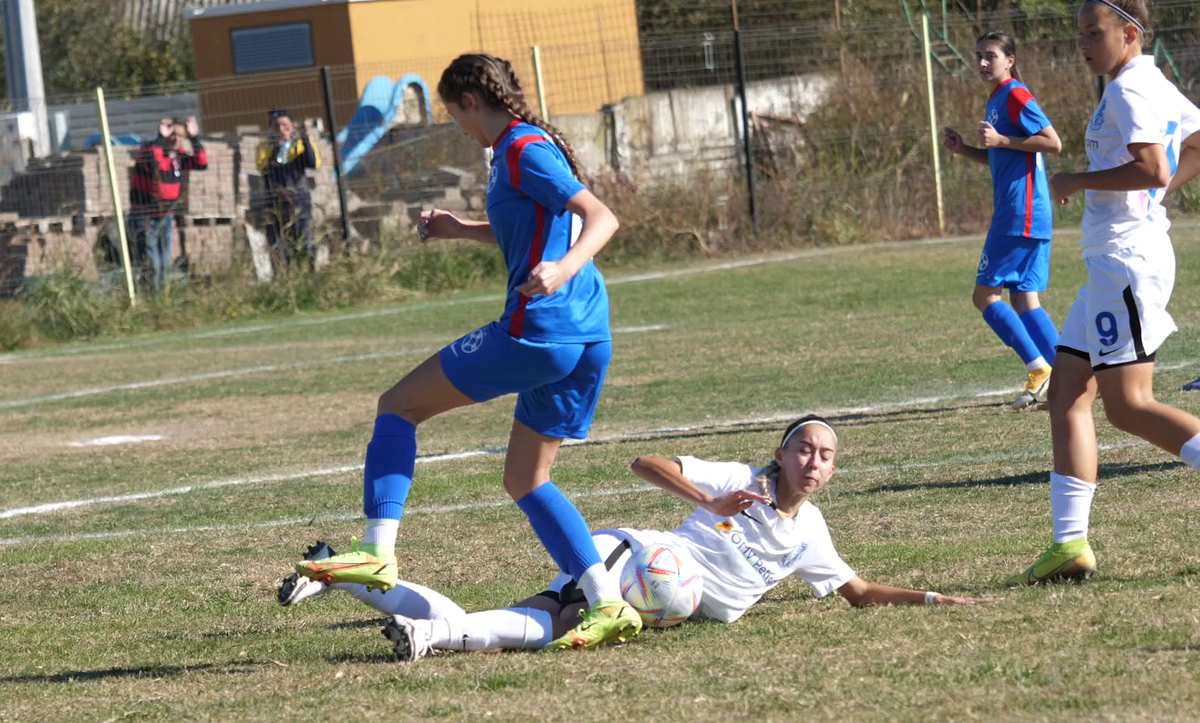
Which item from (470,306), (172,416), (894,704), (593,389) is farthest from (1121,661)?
(470,306)

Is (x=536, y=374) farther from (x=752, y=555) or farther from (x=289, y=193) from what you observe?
(x=289, y=193)

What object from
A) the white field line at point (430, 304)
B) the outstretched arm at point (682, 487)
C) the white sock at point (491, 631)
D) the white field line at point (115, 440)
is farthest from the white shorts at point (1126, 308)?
the white field line at point (430, 304)

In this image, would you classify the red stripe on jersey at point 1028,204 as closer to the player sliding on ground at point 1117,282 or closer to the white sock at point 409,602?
the player sliding on ground at point 1117,282

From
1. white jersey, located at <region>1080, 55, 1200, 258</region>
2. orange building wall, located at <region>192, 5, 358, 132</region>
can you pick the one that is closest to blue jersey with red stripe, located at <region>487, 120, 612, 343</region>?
white jersey, located at <region>1080, 55, 1200, 258</region>

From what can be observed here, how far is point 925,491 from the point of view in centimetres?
723

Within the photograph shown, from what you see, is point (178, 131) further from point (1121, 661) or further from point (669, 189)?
point (1121, 661)

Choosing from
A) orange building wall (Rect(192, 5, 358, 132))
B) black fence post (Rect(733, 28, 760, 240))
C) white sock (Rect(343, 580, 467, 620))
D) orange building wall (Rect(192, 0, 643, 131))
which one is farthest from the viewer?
orange building wall (Rect(192, 5, 358, 132))

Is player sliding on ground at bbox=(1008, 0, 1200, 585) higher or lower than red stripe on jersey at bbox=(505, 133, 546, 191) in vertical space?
lower

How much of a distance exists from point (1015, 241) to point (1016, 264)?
0.14 meters

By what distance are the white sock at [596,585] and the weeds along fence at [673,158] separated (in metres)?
15.5

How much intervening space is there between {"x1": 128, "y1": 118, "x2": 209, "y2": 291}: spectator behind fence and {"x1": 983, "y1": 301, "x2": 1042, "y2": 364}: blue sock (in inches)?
484

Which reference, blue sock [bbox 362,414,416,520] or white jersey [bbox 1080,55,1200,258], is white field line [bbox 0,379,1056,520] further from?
white jersey [bbox 1080,55,1200,258]

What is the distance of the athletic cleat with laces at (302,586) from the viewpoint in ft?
15.3

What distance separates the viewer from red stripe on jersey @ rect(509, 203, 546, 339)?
15.9 feet
